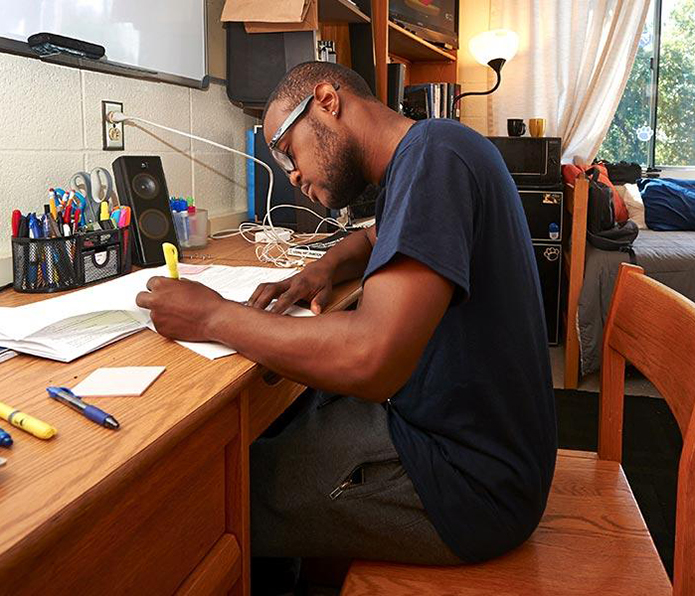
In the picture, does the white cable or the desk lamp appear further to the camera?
the desk lamp

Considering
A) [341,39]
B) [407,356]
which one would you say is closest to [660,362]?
[407,356]

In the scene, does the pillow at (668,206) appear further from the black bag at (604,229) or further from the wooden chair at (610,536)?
the wooden chair at (610,536)

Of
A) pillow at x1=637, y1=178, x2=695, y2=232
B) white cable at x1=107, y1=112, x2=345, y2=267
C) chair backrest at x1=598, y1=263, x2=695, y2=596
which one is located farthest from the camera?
pillow at x1=637, y1=178, x2=695, y2=232

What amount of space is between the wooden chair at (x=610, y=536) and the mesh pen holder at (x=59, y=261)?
66 centimetres

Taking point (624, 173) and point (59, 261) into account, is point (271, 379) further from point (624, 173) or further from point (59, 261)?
point (624, 173)

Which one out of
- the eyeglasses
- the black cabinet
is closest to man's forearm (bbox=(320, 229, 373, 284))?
A: the eyeglasses

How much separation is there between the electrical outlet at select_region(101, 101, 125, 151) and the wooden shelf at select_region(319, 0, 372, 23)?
862mm

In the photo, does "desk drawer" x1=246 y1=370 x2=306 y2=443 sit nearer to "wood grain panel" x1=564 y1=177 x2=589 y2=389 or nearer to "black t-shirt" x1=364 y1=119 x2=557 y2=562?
"black t-shirt" x1=364 y1=119 x2=557 y2=562

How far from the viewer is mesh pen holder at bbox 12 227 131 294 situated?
3.96ft

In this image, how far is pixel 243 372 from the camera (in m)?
0.85

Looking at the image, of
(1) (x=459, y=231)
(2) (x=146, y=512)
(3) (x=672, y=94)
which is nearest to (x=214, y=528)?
(2) (x=146, y=512)

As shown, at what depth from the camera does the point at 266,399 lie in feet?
3.58

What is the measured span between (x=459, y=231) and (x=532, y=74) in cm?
393

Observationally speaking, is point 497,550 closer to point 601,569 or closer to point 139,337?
point 601,569
